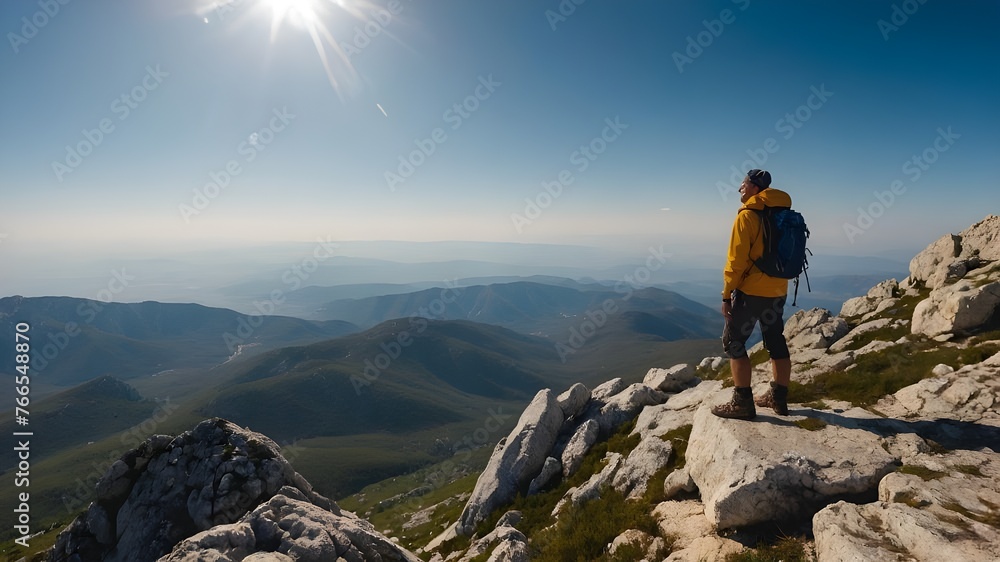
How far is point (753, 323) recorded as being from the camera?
11.5m

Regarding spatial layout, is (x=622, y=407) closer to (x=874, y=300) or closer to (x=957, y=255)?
(x=874, y=300)

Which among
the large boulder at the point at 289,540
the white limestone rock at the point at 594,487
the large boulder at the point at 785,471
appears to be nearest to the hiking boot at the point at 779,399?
the large boulder at the point at 785,471

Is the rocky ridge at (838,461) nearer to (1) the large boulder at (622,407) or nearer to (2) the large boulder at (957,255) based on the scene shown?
(1) the large boulder at (622,407)

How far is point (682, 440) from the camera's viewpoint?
15.3 meters

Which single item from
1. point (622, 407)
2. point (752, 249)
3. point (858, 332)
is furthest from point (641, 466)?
point (858, 332)

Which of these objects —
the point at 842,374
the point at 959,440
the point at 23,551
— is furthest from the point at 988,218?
the point at 23,551

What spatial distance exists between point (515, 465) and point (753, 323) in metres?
17.1

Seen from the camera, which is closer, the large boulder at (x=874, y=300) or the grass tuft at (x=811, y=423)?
the grass tuft at (x=811, y=423)

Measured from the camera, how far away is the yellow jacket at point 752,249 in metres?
10.9

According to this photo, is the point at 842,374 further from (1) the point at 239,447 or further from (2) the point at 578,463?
(1) the point at 239,447

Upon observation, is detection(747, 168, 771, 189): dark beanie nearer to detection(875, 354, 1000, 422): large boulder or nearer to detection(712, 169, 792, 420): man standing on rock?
detection(712, 169, 792, 420): man standing on rock

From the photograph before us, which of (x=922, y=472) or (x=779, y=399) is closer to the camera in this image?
(x=922, y=472)

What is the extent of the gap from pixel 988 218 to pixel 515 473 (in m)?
40.9

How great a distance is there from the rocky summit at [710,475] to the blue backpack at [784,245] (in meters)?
4.36
